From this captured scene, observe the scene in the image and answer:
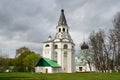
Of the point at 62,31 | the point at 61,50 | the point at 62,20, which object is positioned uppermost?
the point at 62,20

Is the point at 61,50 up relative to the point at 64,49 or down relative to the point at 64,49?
down

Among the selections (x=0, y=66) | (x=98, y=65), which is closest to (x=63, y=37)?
(x=0, y=66)

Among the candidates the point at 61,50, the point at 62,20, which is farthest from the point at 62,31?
the point at 61,50

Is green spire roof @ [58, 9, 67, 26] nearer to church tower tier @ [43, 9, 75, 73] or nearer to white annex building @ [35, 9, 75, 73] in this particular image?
white annex building @ [35, 9, 75, 73]

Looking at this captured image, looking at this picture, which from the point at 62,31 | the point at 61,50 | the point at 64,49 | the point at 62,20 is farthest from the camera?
the point at 62,20

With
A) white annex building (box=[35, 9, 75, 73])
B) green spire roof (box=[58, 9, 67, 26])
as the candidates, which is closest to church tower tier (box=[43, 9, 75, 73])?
white annex building (box=[35, 9, 75, 73])

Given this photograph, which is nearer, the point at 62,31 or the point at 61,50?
the point at 61,50

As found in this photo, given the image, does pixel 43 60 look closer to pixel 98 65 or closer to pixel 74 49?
pixel 74 49

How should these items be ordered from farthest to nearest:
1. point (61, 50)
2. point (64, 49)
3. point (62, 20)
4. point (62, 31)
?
1. point (62, 20)
2. point (62, 31)
3. point (64, 49)
4. point (61, 50)

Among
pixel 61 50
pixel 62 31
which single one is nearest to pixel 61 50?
A: pixel 61 50

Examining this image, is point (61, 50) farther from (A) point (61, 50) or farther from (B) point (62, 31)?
(B) point (62, 31)

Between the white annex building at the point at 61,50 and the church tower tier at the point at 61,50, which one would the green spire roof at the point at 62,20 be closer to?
the white annex building at the point at 61,50

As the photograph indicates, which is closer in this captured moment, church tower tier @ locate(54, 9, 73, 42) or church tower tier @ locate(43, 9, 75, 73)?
church tower tier @ locate(43, 9, 75, 73)

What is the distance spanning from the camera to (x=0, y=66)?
7656 centimetres
